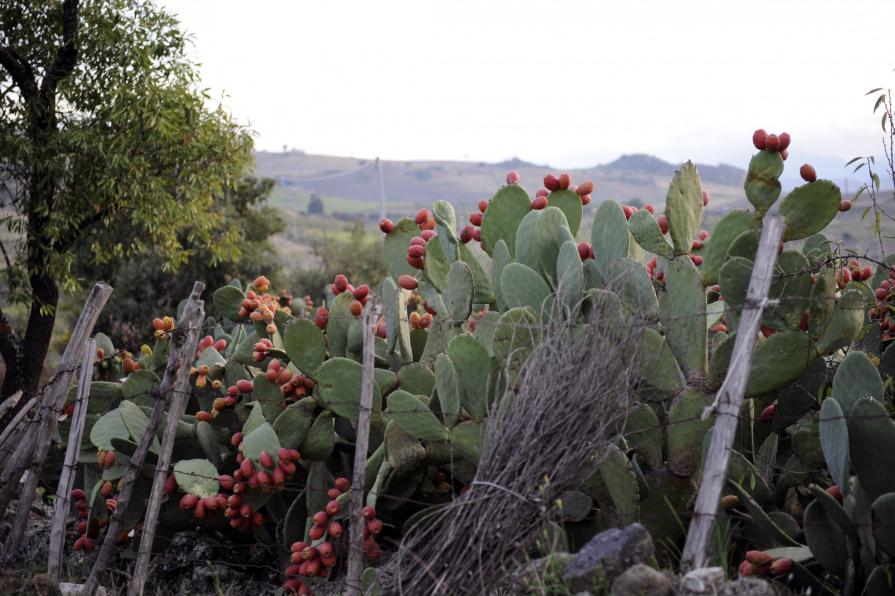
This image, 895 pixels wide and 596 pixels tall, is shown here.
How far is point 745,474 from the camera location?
4.14 meters

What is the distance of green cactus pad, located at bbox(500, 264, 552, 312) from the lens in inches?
171

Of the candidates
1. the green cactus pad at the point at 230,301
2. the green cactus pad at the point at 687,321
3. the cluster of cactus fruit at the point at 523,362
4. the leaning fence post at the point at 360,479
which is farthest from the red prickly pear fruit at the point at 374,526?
the green cactus pad at the point at 230,301

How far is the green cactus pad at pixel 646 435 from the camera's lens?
13.2 ft

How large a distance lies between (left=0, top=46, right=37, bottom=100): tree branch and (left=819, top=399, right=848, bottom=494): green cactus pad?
8183mm

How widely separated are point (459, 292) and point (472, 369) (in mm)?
565

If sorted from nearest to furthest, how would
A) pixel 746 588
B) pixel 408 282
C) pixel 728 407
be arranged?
pixel 746 588 → pixel 728 407 → pixel 408 282

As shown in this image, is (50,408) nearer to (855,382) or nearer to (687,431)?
(687,431)

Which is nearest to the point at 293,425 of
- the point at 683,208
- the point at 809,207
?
the point at 683,208

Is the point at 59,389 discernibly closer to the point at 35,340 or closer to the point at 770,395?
the point at 770,395

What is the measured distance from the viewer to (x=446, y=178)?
135m

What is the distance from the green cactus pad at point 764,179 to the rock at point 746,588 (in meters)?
1.93

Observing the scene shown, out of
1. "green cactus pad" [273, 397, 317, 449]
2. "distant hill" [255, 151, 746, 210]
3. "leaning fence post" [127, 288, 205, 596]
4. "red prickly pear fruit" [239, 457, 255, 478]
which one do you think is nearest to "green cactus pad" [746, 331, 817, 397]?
"green cactus pad" [273, 397, 317, 449]

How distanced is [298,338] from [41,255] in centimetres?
558

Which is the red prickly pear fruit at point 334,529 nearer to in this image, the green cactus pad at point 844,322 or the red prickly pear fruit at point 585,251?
the red prickly pear fruit at point 585,251
